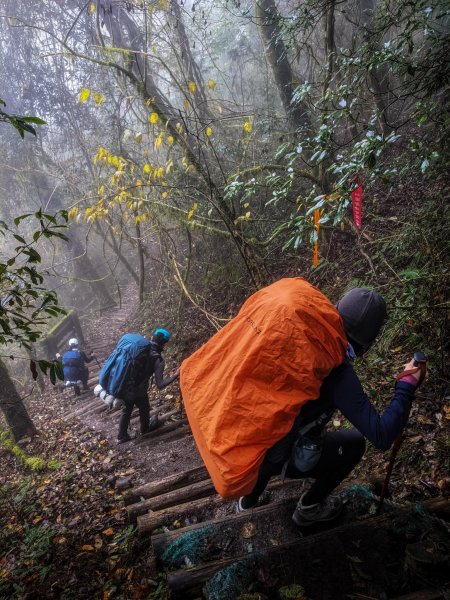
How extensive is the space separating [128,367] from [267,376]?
381 centimetres

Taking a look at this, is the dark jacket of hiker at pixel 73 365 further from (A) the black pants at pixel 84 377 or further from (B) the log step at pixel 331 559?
(B) the log step at pixel 331 559

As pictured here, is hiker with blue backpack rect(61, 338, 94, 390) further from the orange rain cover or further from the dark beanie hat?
the dark beanie hat

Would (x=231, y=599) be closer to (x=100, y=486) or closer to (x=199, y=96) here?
(x=100, y=486)

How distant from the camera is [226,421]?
2.23 meters

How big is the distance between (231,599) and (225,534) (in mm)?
628

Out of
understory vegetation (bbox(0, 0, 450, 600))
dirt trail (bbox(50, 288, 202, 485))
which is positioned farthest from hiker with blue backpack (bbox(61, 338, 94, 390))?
understory vegetation (bbox(0, 0, 450, 600))

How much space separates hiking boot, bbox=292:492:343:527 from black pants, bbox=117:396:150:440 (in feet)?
11.2

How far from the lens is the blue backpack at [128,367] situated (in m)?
5.55

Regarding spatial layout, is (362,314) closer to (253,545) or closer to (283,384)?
(283,384)

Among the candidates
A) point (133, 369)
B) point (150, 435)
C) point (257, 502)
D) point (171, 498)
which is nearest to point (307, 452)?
point (257, 502)

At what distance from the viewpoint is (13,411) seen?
7684mm

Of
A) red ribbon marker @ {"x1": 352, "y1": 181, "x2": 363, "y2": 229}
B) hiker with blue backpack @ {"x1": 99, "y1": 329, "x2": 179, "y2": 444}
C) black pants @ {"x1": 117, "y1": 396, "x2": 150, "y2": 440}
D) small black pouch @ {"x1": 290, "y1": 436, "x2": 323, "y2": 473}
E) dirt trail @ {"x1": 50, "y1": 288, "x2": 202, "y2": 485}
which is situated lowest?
dirt trail @ {"x1": 50, "y1": 288, "x2": 202, "y2": 485}

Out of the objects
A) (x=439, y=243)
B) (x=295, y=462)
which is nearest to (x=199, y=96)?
(x=439, y=243)

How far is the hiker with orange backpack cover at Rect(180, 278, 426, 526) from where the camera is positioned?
2107 mm
